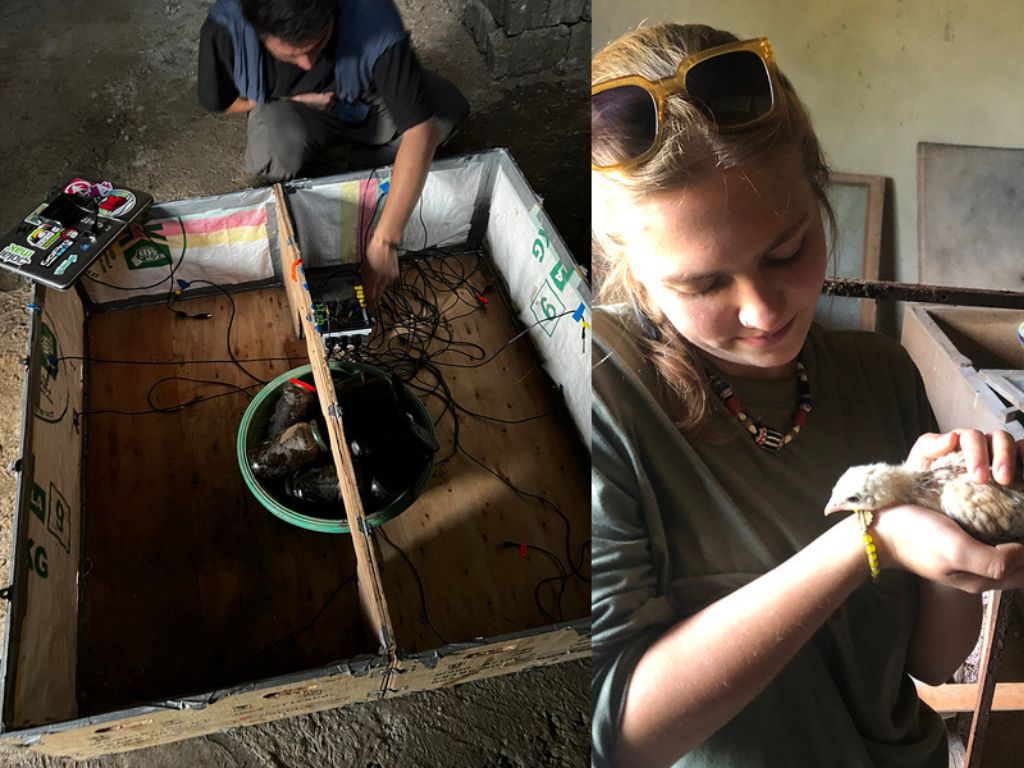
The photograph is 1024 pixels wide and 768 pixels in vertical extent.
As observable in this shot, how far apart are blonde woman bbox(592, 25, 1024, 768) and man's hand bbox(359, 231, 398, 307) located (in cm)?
143

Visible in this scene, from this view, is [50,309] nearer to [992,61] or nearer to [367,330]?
[367,330]

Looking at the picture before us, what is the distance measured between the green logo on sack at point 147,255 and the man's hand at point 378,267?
449 mm

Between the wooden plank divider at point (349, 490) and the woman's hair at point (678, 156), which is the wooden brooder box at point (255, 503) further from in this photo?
the woman's hair at point (678, 156)

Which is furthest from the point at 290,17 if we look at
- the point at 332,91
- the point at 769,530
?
the point at 769,530

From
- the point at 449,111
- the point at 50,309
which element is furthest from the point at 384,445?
the point at 449,111

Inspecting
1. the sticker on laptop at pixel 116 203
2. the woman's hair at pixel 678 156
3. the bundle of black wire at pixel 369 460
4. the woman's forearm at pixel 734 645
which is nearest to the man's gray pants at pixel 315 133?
the sticker on laptop at pixel 116 203

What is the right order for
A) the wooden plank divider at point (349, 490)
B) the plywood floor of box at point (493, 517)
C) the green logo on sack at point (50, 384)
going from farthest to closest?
1. the plywood floor of box at point (493, 517)
2. the green logo on sack at point (50, 384)
3. the wooden plank divider at point (349, 490)

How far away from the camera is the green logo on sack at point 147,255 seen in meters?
1.79

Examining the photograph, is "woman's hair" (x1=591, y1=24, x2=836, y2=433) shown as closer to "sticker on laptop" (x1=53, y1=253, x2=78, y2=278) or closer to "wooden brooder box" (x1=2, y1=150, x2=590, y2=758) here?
"wooden brooder box" (x1=2, y1=150, x2=590, y2=758)

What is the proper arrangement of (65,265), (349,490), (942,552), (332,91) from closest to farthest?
(942,552) → (349,490) → (65,265) → (332,91)

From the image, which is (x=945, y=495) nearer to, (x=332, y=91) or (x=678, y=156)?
(x=678, y=156)

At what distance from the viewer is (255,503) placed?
170 cm

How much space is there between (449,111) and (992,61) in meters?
1.84

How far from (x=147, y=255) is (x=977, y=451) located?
1813 mm
